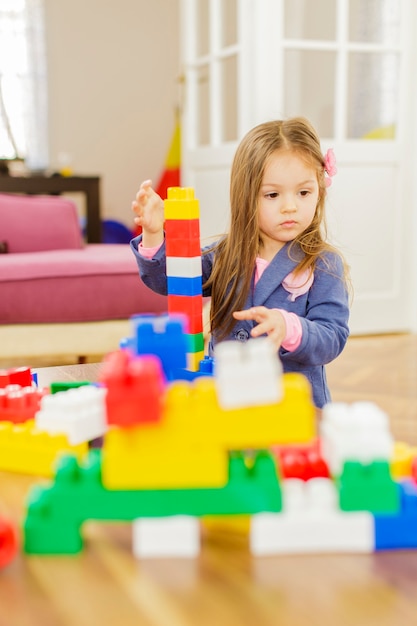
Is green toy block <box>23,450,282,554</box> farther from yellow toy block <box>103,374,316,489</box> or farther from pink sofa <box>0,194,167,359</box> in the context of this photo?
pink sofa <box>0,194,167,359</box>

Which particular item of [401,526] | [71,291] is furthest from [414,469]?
[71,291]

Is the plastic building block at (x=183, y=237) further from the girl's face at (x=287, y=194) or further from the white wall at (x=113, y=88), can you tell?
the white wall at (x=113, y=88)

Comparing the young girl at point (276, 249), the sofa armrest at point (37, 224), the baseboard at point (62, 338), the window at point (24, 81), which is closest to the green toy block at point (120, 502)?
the young girl at point (276, 249)

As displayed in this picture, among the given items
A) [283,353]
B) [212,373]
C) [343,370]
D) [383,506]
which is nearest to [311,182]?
[283,353]

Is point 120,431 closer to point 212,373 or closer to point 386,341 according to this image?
point 212,373

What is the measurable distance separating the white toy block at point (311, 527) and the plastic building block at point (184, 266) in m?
0.44

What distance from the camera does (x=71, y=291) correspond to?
222cm

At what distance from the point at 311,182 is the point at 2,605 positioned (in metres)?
0.76

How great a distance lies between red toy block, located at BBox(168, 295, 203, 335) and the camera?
977 millimetres

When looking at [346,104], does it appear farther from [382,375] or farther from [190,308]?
[190,308]

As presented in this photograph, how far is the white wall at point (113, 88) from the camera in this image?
499cm

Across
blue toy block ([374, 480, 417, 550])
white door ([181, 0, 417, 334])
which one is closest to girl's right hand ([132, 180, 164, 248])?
blue toy block ([374, 480, 417, 550])

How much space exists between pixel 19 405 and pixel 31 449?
12 centimetres

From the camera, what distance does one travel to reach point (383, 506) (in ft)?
1.85
